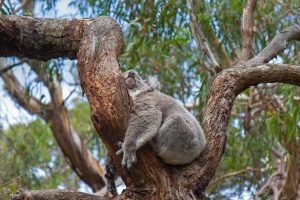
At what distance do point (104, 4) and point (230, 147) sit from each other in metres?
2.55

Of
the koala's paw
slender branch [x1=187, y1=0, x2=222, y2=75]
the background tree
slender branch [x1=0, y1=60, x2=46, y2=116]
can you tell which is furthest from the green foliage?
the koala's paw

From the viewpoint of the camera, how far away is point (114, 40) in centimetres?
315

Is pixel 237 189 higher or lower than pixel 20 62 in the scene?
lower

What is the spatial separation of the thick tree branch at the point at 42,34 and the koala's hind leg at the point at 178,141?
2.47 ft

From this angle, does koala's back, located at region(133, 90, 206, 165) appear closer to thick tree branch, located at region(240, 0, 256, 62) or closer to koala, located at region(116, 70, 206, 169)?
koala, located at region(116, 70, 206, 169)

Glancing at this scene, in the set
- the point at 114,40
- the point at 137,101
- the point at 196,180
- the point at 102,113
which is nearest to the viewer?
the point at 102,113

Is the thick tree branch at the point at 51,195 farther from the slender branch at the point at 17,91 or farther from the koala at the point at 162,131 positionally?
the slender branch at the point at 17,91

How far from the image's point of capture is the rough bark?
316 inches

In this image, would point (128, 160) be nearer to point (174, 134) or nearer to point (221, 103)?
point (174, 134)

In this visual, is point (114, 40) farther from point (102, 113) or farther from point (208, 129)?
point (208, 129)

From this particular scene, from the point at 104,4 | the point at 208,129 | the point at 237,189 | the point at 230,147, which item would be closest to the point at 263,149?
the point at 230,147

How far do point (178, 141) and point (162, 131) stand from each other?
12 centimetres

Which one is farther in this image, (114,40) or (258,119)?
(258,119)

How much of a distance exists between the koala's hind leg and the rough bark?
4761 mm
